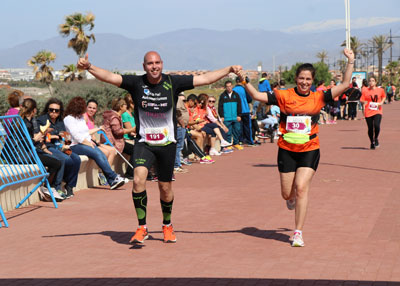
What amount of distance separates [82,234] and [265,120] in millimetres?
14784

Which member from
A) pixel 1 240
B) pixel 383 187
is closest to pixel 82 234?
pixel 1 240

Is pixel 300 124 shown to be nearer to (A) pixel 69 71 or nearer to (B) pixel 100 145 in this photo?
(B) pixel 100 145

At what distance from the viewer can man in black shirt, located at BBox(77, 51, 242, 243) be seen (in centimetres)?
743

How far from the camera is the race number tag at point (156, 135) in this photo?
24.5 ft

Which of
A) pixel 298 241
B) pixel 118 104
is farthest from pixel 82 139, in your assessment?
pixel 298 241

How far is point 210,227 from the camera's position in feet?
28.2

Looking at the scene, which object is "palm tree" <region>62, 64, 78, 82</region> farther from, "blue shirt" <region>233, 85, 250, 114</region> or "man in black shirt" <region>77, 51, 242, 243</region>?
"man in black shirt" <region>77, 51, 242, 243</region>

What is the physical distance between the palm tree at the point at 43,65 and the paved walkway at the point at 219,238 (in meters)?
63.3

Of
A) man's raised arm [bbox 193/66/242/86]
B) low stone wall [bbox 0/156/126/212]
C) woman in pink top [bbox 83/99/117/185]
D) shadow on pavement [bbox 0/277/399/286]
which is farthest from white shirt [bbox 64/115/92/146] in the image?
shadow on pavement [bbox 0/277/399/286]

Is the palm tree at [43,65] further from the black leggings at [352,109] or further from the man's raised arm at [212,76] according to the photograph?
the man's raised arm at [212,76]

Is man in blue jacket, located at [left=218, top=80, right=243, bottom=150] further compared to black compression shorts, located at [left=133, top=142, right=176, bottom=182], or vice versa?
man in blue jacket, located at [left=218, top=80, right=243, bottom=150]

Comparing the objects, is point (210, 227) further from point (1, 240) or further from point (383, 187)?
point (383, 187)

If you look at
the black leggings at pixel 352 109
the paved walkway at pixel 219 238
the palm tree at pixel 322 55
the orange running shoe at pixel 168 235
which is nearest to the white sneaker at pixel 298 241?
the paved walkway at pixel 219 238

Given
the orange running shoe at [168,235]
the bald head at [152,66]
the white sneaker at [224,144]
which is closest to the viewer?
the bald head at [152,66]
